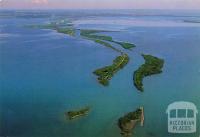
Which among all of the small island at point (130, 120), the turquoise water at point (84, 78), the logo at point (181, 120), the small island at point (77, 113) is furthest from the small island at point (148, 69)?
the small island at point (77, 113)

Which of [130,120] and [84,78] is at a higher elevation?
[84,78]

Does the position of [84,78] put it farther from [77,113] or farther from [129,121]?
[129,121]

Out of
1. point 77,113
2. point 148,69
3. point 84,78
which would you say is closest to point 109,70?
point 84,78

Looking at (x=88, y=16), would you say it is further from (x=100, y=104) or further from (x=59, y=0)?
(x=100, y=104)

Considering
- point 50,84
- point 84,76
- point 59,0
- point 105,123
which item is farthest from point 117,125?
point 59,0

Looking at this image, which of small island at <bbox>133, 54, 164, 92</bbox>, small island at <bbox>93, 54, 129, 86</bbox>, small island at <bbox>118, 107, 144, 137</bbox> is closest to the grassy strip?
small island at <bbox>118, 107, 144, 137</bbox>

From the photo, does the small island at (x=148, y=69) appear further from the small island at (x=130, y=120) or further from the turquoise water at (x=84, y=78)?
the small island at (x=130, y=120)
